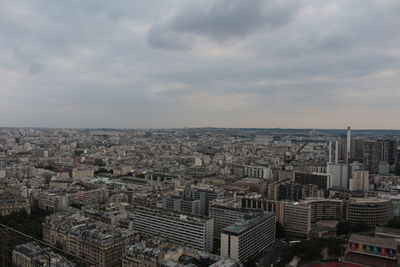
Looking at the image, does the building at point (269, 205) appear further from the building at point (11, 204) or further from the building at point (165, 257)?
the building at point (11, 204)

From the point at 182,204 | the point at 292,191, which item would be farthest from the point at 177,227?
the point at 292,191

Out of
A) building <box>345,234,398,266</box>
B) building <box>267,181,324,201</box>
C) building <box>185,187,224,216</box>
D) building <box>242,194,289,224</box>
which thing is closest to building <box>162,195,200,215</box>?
building <box>185,187,224,216</box>

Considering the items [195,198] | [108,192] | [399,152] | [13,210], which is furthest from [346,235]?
[399,152]

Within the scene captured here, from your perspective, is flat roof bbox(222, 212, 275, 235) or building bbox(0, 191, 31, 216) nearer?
flat roof bbox(222, 212, 275, 235)

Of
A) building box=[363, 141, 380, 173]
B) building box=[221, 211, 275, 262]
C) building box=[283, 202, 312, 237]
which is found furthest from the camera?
building box=[363, 141, 380, 173]

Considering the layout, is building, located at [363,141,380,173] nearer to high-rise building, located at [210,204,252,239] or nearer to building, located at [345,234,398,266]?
building, located at [345,234,398,266]

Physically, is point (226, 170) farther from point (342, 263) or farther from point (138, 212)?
point (342, 263)
